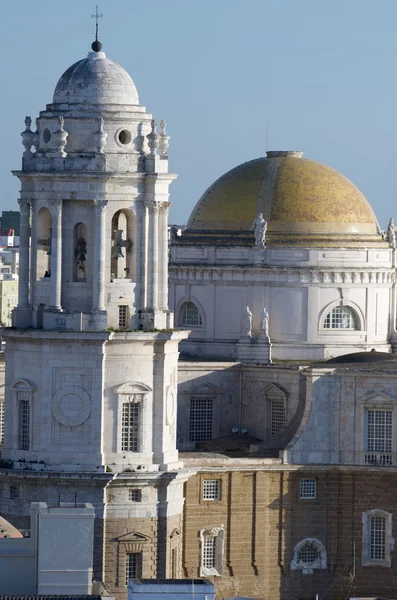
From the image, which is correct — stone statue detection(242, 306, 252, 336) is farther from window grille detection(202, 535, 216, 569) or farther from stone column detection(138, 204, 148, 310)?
stone column detection(138, 204, 148, 310)

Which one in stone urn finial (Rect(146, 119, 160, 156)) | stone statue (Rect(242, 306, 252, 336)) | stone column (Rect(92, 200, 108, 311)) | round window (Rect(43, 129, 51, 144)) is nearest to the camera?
stone column (Rect(92, 200, 108, 311))

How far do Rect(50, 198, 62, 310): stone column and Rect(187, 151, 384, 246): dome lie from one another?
2137cm

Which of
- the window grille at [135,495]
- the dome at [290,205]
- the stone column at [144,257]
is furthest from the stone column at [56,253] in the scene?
the dome at [290,205]

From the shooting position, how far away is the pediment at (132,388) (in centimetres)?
12562

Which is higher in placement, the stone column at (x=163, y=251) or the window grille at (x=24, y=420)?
the stone column at (x=163, y=251)

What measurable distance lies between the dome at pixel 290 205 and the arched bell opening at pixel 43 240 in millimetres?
20007

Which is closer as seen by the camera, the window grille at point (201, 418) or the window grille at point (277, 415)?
the window grille at point (277, 415)

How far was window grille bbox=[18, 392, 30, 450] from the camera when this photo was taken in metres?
127

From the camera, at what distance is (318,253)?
144 meters

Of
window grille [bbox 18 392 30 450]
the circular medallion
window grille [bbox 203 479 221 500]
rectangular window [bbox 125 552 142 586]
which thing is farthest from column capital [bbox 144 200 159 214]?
rectangular window [bbox 125 552 142 586]

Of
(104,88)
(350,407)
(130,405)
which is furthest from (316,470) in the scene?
(104,88)

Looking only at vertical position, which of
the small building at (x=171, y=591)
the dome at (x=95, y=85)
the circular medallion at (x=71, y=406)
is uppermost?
the dome at (x=95, y=85)

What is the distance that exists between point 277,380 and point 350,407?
655cm

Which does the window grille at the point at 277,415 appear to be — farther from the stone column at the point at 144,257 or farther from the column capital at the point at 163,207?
the column capital at the point at 163,207
